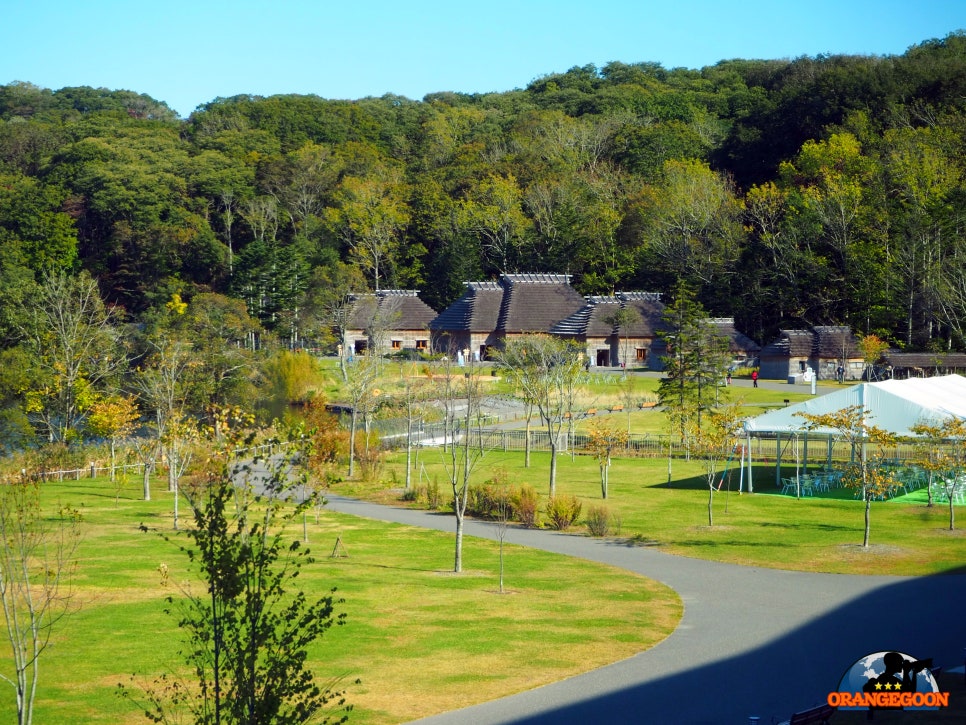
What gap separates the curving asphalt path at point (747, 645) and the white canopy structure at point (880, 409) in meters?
7.98

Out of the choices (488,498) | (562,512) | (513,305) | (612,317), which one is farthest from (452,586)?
(513,305)

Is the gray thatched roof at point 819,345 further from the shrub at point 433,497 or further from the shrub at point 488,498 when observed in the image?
the shrub at point 488,498

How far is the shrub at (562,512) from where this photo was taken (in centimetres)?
2544

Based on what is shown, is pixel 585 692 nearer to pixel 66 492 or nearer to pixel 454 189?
pixel 66 492

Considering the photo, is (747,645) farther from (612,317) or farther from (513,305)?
(513,305)

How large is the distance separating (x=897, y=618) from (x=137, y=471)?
2481 centimetres

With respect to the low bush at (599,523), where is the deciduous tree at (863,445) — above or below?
above

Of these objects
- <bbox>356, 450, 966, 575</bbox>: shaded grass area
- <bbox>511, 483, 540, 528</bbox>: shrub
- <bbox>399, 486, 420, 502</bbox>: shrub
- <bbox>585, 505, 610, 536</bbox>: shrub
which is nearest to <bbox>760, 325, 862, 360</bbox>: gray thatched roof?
<bbox>356, 450, 966, 575</bbox>: shaded grass area

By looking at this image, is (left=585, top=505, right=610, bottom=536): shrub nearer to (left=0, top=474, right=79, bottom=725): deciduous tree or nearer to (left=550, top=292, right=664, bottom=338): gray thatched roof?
(left=0, top=474, right=79, bottom=725): deciduous tree

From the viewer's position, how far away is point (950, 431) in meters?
25.6

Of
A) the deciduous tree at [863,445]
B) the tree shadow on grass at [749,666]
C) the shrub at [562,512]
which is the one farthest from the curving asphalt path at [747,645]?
the shrub at [562,512]

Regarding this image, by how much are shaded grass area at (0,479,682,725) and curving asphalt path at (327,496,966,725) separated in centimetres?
55

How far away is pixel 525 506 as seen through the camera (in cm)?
2617

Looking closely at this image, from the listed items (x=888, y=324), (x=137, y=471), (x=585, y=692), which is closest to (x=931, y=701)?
(x=585, y=692)
